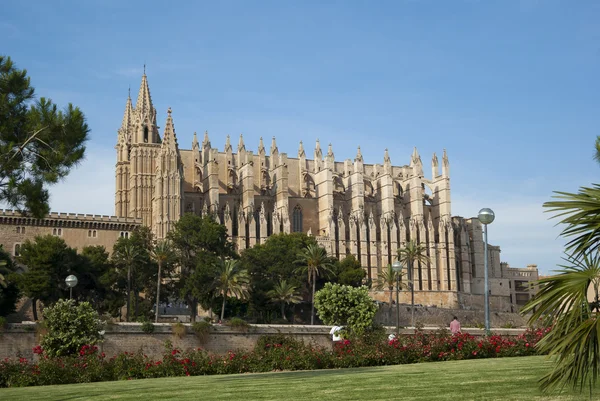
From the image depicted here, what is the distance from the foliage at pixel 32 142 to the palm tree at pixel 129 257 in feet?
128

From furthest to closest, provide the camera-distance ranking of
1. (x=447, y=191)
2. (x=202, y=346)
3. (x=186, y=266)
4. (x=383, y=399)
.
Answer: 1. (x=447, y=191)
2. (x=186, y=266)
3. (x=202, y=346)
4. (x=383, y=399)

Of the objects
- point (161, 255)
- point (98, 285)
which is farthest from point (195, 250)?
→ point (98, 285)

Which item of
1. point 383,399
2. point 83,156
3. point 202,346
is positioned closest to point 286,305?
point 202,346

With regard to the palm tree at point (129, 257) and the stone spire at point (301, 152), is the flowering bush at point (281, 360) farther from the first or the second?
the stone spire at point (301, 152)

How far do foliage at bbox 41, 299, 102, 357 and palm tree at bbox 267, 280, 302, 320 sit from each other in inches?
1175

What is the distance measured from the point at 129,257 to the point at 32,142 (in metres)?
39.8

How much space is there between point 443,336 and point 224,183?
188 feet

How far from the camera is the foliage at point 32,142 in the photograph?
1542cm

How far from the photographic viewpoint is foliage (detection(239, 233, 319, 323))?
59.2m

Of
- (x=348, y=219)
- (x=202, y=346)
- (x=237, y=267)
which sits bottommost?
(x=202, y=346)

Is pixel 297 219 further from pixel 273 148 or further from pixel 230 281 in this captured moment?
pixel 230 281

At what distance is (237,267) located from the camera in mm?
55656

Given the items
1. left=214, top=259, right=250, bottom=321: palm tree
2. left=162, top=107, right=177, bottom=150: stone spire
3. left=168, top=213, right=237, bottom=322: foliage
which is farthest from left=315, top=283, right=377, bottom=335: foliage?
left=162, top=107, right=177, bottom=150: stone spire

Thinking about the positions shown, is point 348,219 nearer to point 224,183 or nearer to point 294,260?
point 224,183
